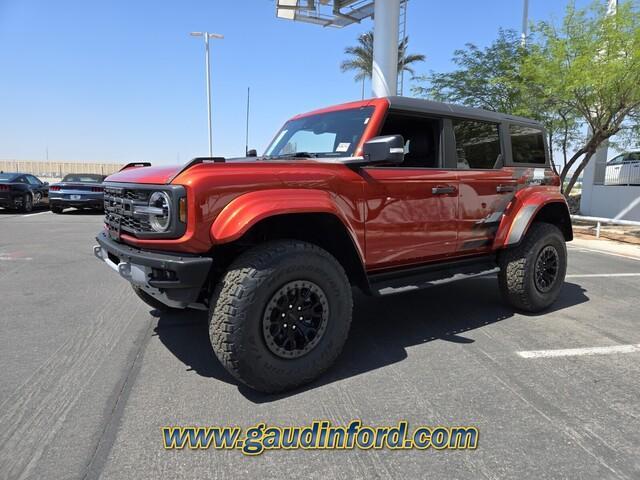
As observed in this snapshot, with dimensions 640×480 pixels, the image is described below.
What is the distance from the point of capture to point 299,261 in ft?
8.88

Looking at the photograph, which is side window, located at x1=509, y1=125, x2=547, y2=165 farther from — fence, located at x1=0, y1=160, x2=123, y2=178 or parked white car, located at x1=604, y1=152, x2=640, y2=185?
fence, located at x1=0, y1=160, x2=123, y2=178

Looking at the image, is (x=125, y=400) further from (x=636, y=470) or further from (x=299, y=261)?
(x=636, y=470)

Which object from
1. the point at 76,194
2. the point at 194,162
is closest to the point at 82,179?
the point at 76,194

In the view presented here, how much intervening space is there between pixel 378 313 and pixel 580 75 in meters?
10.3

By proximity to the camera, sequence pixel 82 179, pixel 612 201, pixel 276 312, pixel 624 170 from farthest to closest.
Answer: pixel 612 201
pixel 624 170
pixel 82 179
pixel 276 312

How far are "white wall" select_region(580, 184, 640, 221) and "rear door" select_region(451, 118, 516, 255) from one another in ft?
43.2

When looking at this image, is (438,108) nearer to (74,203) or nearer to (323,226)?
(323,226)

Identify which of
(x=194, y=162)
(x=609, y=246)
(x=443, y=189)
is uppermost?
(x=194, y=162)

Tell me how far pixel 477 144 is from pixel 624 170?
14215 mm

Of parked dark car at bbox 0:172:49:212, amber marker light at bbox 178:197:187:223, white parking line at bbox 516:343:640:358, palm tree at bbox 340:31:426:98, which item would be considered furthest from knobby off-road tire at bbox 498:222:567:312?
palm tree at bbox 340:31:426:98

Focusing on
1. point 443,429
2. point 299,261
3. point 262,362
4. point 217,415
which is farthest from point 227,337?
point 443,429

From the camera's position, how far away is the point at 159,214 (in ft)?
8.48

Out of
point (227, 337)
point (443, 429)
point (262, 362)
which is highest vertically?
point (227, 337)

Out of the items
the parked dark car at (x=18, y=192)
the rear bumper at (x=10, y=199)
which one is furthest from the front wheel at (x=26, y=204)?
the rear bumper at (x=10, y=199)
